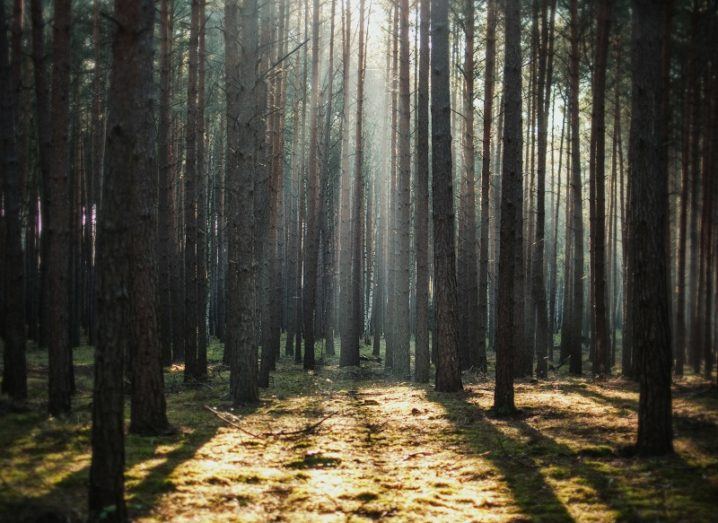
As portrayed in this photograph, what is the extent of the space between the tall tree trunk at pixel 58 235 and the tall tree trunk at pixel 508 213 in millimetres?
5776

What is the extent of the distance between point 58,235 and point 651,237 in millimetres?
7053

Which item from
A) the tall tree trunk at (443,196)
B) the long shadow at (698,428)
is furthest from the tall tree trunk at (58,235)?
the long shadow at (698,428)

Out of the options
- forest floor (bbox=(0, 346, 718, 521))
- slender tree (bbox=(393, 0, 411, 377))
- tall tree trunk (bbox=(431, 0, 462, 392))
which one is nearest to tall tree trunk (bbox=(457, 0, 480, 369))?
slender tree (bbox=(393, 0, 411, 377))

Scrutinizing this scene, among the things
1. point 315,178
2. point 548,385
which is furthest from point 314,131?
point 548,385

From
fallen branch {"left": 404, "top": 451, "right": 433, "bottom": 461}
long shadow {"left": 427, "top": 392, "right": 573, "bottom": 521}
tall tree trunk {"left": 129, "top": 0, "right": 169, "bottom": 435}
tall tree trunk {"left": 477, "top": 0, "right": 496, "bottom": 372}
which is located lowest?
fallen branch {"left": 404, "top": 451, "right": 433, "bottom": 461}

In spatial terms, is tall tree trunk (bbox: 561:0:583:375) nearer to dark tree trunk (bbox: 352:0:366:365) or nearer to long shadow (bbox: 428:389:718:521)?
dark tree trunk (bbox: 352:0:366:365)

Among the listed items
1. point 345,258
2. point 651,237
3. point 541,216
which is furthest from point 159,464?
point 345,258

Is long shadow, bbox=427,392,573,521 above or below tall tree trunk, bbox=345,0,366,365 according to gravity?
below

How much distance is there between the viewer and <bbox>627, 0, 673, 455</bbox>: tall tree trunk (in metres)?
5.88

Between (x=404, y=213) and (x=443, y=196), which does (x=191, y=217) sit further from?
(x=443, y=196)

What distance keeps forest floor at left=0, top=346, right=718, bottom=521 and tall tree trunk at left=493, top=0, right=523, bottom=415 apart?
2.19ft

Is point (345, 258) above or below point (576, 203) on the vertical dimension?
below

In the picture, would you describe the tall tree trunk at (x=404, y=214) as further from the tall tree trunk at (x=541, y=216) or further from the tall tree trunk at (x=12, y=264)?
the tall tree trunk at (x=12, y=264)

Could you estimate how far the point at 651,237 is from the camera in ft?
19.3
